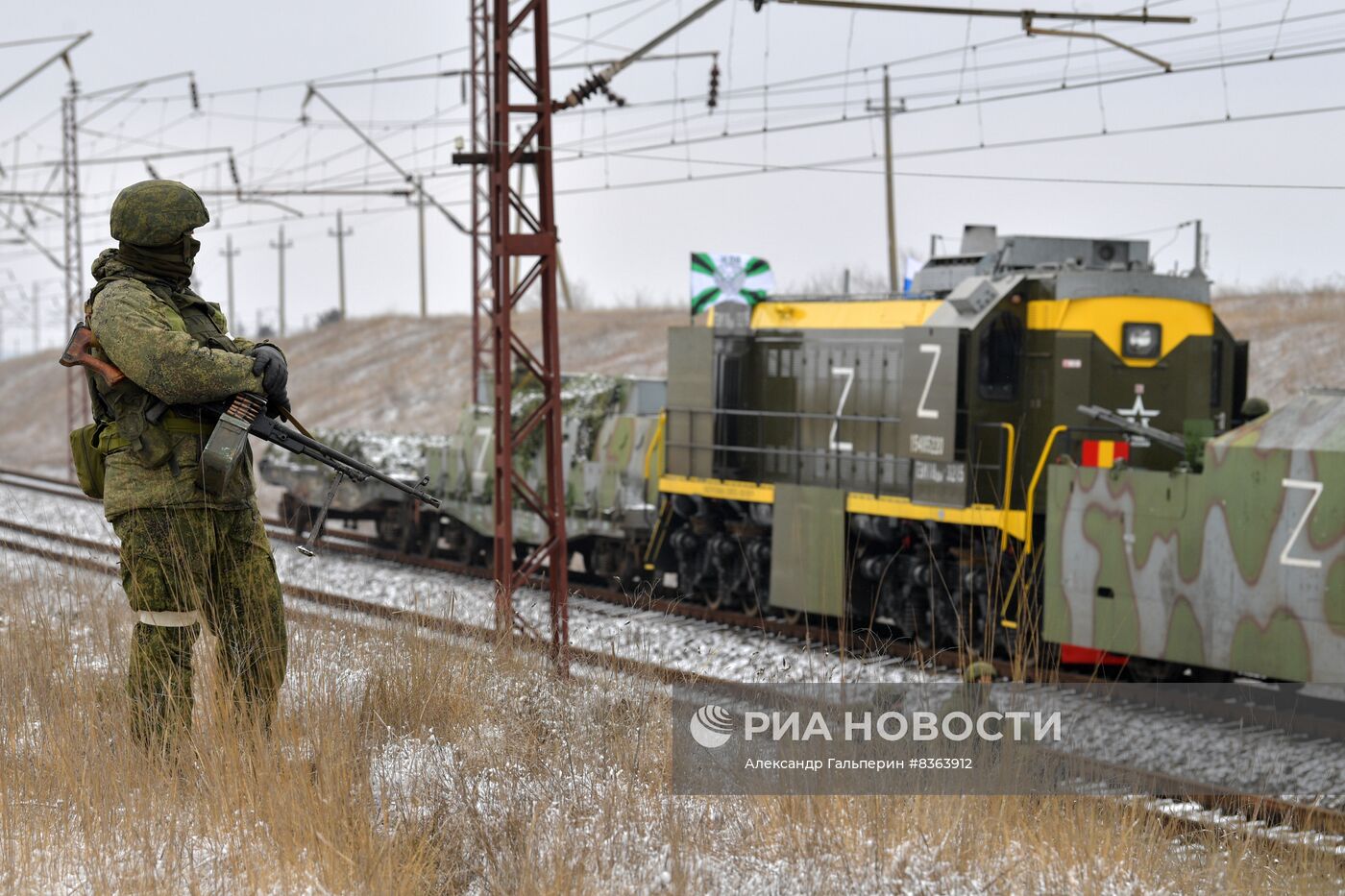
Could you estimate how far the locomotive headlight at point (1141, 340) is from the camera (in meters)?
12.2

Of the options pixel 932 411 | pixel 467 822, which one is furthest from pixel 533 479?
pixel 467 822

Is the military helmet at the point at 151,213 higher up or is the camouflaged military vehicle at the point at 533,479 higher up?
the military helmet at the point at 151,213

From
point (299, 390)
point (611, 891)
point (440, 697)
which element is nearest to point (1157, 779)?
point (440, 697)

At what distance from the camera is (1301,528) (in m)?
8.99

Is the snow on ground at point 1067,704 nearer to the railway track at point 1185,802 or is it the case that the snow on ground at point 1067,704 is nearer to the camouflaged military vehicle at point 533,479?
the railway track at point 1185,802

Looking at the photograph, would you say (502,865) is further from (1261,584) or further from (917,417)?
(917,417)

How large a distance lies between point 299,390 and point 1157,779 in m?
50.9

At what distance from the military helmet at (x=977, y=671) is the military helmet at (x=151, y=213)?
4583 millimetres

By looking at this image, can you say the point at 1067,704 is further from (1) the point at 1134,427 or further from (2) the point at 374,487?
(2) the point at 374,487

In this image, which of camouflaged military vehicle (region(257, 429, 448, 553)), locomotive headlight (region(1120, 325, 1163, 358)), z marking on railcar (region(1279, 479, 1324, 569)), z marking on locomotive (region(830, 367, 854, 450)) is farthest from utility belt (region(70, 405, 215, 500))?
camouflaged military vehicle (region(257, 429, 448, 553))

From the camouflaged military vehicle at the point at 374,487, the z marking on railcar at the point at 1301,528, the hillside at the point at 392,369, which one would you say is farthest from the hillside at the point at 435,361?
the z marking on railcar at the point at 1301,528

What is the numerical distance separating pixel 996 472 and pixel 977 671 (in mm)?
3610

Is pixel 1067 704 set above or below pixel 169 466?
below

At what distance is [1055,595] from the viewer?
10.9 m
